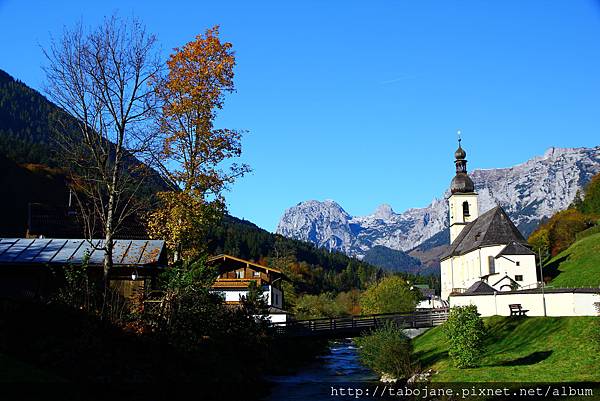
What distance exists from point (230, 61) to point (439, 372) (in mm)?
19089

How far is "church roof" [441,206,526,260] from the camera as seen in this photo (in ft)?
218

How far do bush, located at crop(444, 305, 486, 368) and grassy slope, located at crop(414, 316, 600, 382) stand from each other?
1.68 ft

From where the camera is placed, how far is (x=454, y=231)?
9181 centimetres

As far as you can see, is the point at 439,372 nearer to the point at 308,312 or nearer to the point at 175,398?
the point at 175,398

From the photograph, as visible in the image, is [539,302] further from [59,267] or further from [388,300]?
[388,300]

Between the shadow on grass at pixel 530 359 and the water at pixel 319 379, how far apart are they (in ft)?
29.7

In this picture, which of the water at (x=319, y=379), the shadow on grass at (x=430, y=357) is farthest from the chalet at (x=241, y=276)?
the shadow on grass at (x=430, y=357)

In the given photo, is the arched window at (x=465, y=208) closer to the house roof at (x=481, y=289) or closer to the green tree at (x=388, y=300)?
the green tree at (x=388, y=300)

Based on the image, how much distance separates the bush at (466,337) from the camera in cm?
2855

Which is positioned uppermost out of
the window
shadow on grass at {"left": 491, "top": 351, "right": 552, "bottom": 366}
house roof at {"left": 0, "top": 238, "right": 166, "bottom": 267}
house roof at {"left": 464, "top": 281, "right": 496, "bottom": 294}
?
the window

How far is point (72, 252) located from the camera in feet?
90.6

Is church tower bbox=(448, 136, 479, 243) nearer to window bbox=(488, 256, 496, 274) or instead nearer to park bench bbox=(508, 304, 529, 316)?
window bbox=(488, 256, 496, 274)

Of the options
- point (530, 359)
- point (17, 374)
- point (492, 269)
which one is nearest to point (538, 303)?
point (530, 359)

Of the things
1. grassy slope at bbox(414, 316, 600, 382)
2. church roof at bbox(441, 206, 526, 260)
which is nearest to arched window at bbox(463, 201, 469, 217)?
church roof at bbox(441, 206, 526, 260)
